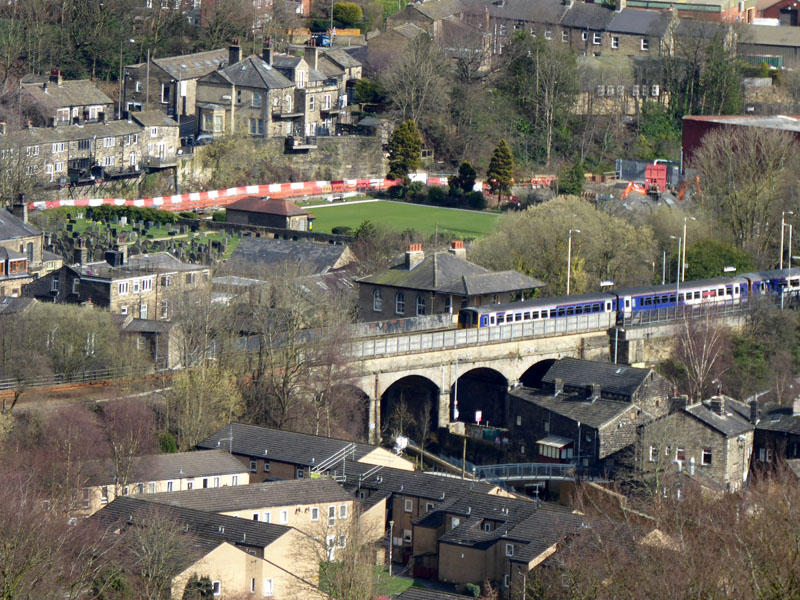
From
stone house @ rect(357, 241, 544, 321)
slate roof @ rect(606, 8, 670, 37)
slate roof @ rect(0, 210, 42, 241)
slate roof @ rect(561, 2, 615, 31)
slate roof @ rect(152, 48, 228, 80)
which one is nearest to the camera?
stone house @ rect(357, 241, 544, 321)

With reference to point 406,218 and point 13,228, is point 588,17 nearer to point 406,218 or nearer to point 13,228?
point 406,218

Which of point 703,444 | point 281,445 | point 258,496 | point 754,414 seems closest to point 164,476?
point 258,496

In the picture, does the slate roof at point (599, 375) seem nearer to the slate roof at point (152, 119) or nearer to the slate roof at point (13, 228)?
the slate roof at point (13, 228)

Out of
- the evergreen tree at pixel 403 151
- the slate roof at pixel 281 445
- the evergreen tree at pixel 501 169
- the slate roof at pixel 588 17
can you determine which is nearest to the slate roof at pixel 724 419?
the slate roof at pixel 281 445

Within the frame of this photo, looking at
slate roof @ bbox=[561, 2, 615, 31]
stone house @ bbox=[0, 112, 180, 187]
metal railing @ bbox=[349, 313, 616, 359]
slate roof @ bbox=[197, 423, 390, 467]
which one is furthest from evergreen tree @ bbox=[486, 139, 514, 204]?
slate roof @ bbox=[197, 423, 390, 467]

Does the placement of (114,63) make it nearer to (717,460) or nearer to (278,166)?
(278,166)

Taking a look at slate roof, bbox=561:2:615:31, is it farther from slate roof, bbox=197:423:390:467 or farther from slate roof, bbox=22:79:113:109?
slate roof, bbox=197:423:390:467
